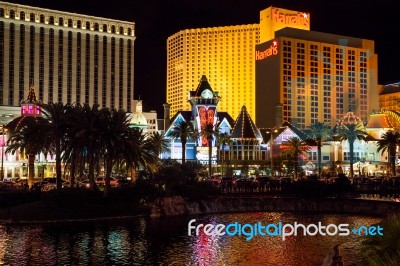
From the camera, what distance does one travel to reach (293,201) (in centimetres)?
6116

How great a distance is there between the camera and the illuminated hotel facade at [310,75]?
17000 cm

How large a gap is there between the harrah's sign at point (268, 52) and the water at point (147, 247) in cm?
12531

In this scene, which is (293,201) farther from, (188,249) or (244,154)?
(244,154)

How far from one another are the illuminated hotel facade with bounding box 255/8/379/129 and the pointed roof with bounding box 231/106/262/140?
154 feet

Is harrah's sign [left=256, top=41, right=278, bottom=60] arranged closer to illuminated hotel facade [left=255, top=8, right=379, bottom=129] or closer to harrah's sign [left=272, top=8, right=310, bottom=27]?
illuminated hotel facade [left=255, top=8, right=379, bottom=129]

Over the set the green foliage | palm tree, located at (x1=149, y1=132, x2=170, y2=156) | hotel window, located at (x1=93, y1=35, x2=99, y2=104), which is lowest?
the green foliage

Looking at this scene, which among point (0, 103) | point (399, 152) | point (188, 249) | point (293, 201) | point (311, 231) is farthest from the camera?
point (0, 103)

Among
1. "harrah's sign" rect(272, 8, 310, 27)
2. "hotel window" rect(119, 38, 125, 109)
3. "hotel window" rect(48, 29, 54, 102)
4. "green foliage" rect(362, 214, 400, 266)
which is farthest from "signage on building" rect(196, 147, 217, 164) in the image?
"green foliage" rect(362, 214, 400, 266)

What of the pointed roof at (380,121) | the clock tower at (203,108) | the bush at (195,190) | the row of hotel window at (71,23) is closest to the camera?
the bush at (195,190)

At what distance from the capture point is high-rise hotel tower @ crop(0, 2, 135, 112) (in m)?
162

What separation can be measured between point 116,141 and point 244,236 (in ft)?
66.0

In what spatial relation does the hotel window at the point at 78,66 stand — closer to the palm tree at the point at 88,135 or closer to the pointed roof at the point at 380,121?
the pointed roof at the point at 380,121

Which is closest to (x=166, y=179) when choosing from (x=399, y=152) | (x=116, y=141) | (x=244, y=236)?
(x=116, y=141)

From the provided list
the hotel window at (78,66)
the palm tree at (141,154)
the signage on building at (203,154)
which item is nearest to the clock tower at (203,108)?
the signage on building at (203,154)
